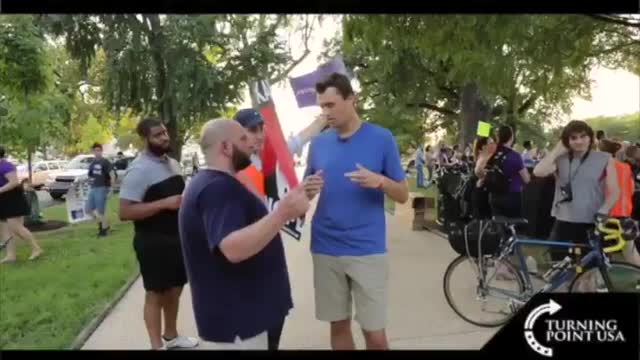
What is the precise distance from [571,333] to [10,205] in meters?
6.66

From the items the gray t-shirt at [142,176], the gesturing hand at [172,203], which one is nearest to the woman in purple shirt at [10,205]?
the gray t-shirt at [142,176]

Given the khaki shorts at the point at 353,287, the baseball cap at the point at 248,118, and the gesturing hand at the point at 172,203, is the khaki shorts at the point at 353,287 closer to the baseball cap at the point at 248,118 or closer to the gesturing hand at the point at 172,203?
the baseball cap at the point at 248,118

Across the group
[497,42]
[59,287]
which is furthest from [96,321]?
[497,42]

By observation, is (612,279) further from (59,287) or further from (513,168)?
(59,287)

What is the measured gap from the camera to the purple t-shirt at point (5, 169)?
745 cm

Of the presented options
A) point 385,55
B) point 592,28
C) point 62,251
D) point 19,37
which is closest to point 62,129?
point 62,251

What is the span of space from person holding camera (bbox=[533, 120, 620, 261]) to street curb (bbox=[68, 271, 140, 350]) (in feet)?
12.1

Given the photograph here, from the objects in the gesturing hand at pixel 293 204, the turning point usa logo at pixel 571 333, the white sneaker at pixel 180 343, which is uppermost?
the gesturing hand at pixel 293 204

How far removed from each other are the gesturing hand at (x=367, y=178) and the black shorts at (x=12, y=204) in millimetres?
6103

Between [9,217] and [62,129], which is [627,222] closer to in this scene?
[9,217]

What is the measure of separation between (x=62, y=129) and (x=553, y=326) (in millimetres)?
8648

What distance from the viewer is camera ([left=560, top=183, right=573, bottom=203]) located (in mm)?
4465

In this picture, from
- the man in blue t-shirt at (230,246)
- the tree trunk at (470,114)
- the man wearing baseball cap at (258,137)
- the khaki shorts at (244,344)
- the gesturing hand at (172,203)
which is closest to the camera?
the man in blue t-shirt at (230,246)

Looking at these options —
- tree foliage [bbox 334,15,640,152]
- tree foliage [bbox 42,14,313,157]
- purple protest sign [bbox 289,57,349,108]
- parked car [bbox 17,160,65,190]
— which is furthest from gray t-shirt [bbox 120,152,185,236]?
parked car [bbox 17,160,65,190]
